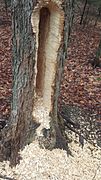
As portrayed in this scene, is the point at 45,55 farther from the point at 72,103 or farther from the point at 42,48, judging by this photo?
the point at 72,103

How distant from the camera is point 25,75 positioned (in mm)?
3715

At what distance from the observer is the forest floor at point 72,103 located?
13.4 feet

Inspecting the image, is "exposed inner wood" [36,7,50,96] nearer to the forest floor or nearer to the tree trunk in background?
the tree trunk in background

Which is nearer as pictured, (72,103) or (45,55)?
(45,55)

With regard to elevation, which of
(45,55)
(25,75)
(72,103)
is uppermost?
(45,55)

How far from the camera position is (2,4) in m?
15.4

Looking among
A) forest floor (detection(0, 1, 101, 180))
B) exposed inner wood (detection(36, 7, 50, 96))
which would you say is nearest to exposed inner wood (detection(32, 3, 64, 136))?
exposed inner wood (detection(36, 7, 50, 96))

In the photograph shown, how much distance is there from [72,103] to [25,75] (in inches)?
101

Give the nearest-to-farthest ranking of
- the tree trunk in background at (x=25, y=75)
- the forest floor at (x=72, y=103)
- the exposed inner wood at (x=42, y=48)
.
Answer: the tree trunk in background at (x=25, y=75)
the exposed inner wood at (x=42, y=48)
the forest floor at (x=72, y=103)

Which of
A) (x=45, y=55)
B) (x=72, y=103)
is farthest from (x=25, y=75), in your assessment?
(x=72, y=103)

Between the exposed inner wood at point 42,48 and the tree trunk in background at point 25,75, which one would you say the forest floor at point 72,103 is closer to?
the tree trunk in background at point 25,75

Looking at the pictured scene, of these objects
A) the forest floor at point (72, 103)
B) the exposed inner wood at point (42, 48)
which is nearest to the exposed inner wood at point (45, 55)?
the exposed inner wood at point (42, 48)

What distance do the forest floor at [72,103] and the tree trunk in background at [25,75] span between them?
17 centimetres

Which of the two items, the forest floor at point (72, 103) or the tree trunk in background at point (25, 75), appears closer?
the tree trunk in background at point (25, 75)
